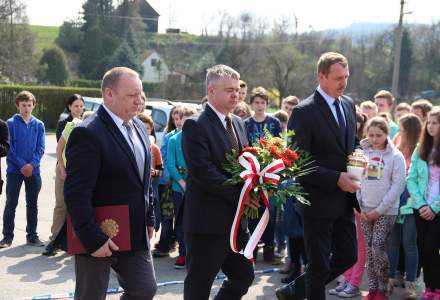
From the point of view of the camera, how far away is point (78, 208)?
12.9 ft

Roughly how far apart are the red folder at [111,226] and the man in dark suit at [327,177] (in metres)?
1.79

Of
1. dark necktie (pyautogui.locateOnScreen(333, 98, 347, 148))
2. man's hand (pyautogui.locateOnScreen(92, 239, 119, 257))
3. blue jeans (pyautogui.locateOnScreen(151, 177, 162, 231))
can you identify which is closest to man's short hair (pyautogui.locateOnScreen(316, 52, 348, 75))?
dark necktie (pyautogui.locateOnScreen(333, 98, 347, 148))

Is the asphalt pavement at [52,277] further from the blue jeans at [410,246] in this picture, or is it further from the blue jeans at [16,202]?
the blue jeans at [410,246]

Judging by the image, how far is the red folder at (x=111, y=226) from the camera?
405 centimetres

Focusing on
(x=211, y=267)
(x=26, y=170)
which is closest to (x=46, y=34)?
(x=26, y=170)

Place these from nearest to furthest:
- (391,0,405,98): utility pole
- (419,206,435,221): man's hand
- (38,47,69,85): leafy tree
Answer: (419,206,435,221): man's hand
(391,0,405,98): utility pole
(38,47,69,85): leafy tree

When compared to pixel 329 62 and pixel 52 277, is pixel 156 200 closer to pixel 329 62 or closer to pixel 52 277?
pixel 52 277

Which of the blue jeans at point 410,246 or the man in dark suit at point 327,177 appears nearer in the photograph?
the man in dark suit at point 327,177

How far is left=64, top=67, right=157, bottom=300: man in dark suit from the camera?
13.0 feet

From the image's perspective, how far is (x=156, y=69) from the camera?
53.9 meters

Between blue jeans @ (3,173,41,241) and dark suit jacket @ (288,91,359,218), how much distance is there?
4.63 m

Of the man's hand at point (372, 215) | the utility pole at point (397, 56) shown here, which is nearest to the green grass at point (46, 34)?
the utility pole at point (397, 56)

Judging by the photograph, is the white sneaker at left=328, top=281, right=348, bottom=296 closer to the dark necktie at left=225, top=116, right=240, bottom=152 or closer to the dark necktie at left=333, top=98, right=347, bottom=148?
the dark necktie at left=333, top=98, right=347, bottom=148

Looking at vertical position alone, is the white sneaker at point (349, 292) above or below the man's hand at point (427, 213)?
below
